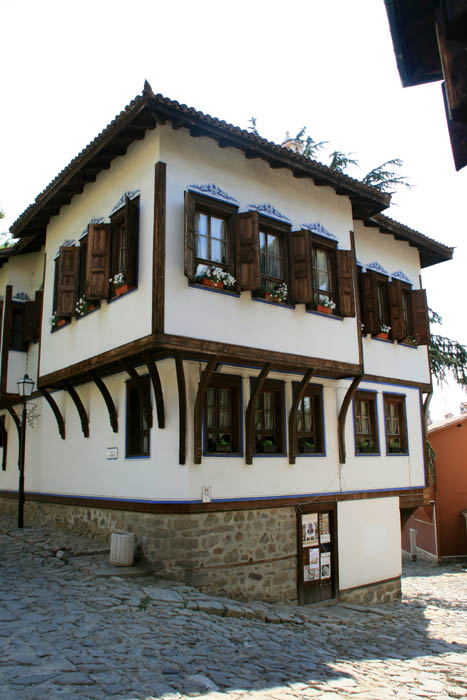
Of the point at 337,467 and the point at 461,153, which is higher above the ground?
the point at 461,153

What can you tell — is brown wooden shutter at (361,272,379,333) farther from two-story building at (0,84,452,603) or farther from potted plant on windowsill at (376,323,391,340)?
potted plant on windowsill at (376,323,391,340)

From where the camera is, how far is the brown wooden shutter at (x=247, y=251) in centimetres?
962

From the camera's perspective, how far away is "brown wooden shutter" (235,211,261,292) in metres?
9.62

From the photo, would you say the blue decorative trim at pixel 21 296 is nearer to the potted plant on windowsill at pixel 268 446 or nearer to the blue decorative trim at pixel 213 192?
the blue decorative trim at pixel 213 192

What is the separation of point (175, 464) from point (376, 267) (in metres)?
7.35

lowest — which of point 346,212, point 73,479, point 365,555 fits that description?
point 365,555

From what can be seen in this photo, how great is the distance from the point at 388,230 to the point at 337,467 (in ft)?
19.2

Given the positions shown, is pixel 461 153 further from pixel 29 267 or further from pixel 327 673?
pixel 29 267

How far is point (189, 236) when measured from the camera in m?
9.07

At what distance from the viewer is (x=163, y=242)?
29.6 feet

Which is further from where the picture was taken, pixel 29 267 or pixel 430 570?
pixel 430 570

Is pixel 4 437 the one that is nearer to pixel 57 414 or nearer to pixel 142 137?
pixel 57 414

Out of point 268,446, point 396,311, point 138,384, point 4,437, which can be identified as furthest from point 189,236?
point 4,437

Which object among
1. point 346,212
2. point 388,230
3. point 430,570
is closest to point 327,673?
point 346,212
